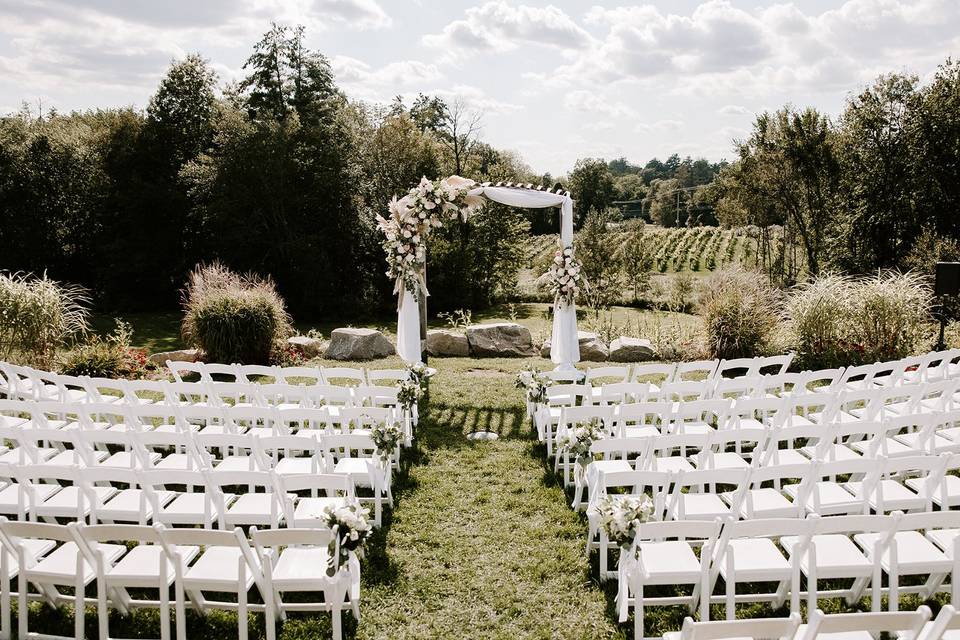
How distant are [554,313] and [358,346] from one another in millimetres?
4218

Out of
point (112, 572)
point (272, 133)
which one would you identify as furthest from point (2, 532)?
point (272, 133)

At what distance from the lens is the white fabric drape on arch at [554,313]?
10391mm

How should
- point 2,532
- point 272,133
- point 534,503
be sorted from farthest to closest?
point 272,133, point 534,503, point 2,532

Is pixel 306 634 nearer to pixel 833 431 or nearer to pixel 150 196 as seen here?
pixel 833 431

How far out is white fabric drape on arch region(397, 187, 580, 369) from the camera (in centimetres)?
1039

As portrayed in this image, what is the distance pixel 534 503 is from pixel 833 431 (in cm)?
259

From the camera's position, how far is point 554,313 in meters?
10.6

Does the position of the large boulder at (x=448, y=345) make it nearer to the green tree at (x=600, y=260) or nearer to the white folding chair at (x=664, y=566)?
the white folding chair at (x=664, y=566)

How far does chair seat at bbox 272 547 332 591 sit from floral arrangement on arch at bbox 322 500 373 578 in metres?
0.10

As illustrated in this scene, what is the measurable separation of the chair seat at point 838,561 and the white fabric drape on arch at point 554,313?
6304mm

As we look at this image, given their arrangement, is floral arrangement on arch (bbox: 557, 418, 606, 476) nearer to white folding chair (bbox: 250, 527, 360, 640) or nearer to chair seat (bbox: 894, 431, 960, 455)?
white folding chair (bbox: 250, 527, 360, 640)

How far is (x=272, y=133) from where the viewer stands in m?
19.9

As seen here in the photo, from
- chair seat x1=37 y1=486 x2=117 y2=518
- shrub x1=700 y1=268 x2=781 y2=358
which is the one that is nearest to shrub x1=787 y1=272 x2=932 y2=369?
shrub x1=700 y1=268 x2=781 y2=358

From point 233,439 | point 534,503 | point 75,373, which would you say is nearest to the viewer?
point 233,439
